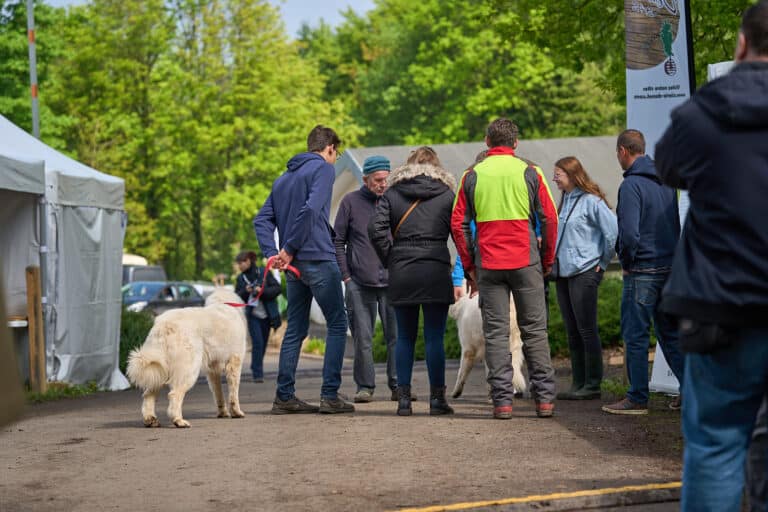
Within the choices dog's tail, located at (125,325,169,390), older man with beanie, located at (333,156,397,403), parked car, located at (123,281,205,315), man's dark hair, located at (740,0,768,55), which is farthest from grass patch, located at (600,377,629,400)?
parked car, located at (123,281,205,315)

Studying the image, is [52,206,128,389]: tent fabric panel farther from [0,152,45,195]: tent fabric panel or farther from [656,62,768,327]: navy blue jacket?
[656,62,768,327]: navy blue jacket

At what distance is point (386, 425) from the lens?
27.5 feet

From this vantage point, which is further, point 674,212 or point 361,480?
point 674,212

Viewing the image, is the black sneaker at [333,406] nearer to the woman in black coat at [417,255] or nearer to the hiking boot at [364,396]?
the woman in black coat at [417,255]

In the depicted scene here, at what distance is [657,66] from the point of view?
955 centimetres

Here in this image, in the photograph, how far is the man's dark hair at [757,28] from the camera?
368cm

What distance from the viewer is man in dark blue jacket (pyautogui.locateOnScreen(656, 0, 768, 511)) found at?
3.60 metres

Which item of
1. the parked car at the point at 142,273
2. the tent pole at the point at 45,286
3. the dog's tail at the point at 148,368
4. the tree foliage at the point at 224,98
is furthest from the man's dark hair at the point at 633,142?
the tree foliage at the point at 224,98

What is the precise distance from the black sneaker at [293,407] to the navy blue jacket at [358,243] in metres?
1.29

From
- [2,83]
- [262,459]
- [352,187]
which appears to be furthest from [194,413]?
[2,83]

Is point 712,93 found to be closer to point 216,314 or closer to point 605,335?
point 216,314

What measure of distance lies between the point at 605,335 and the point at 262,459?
9.72 m

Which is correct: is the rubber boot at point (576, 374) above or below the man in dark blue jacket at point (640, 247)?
below

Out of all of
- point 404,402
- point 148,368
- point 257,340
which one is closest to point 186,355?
point 148,368
